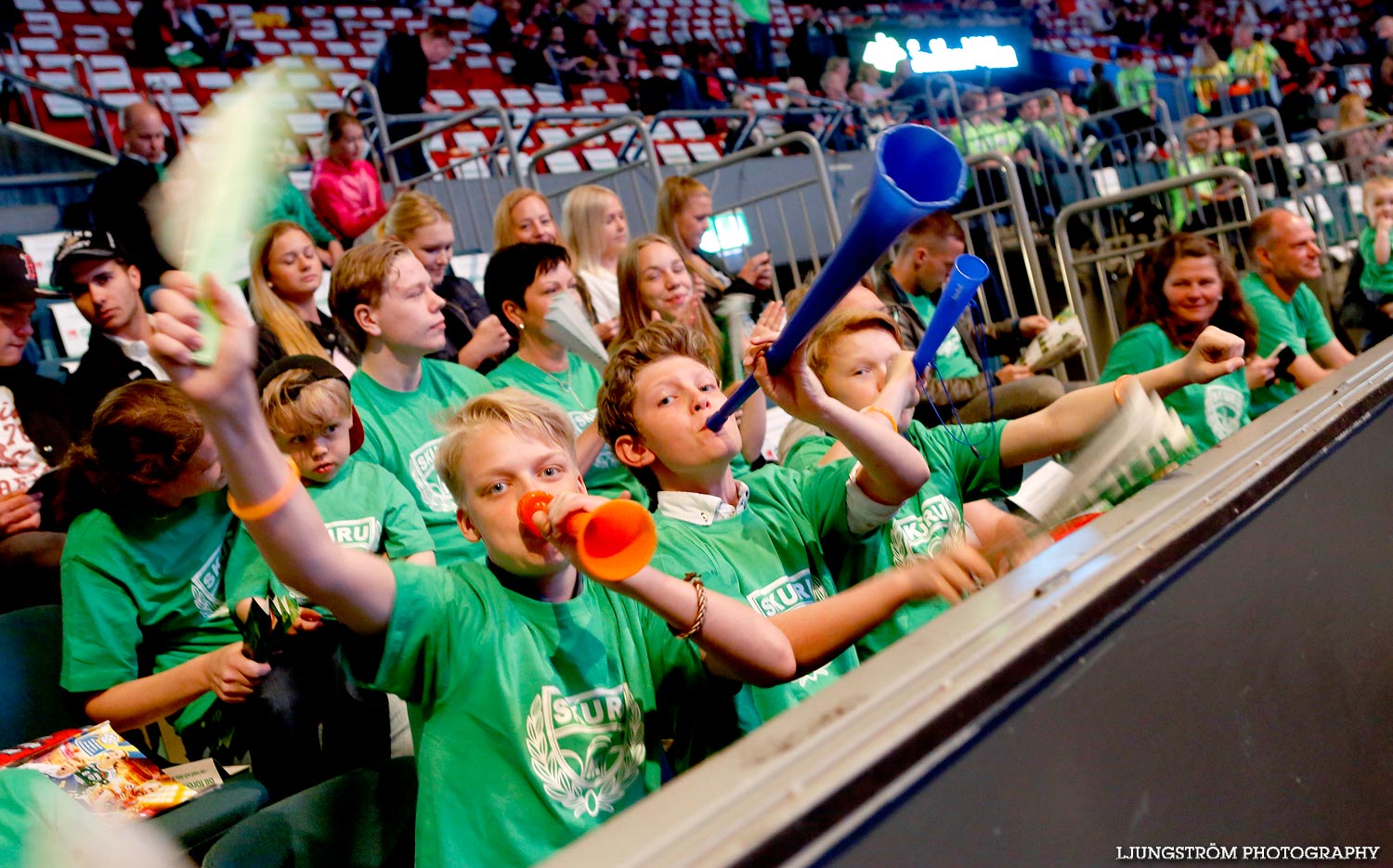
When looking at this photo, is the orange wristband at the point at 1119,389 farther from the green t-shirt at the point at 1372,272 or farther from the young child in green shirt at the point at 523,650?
the green t-shirt at the point at 1372,272

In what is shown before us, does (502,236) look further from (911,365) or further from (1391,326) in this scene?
(1391,326)

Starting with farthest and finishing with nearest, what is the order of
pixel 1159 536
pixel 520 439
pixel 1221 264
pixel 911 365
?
pixel 1221 264 < pixel 911 365 < pixel 520 439 < pixel 1159 536

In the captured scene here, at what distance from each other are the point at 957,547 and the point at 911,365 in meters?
0.75

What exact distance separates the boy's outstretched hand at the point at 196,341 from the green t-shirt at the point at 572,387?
155 cm

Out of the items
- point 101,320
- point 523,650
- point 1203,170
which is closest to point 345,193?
point 101,320

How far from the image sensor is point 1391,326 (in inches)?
204

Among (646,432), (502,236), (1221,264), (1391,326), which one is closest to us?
(646,432)

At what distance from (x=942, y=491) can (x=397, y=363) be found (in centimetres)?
131

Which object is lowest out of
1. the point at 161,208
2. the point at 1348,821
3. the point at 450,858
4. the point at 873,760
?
the point at 1348,821

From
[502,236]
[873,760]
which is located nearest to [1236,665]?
[873,760]

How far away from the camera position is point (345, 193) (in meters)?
4.31

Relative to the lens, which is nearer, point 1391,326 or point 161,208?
point 161,208

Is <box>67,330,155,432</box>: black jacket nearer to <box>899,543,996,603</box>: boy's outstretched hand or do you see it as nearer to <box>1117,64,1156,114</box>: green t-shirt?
<box>899,543,996,603</box>: boy's outstretched hand

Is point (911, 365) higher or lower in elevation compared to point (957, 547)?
higher
